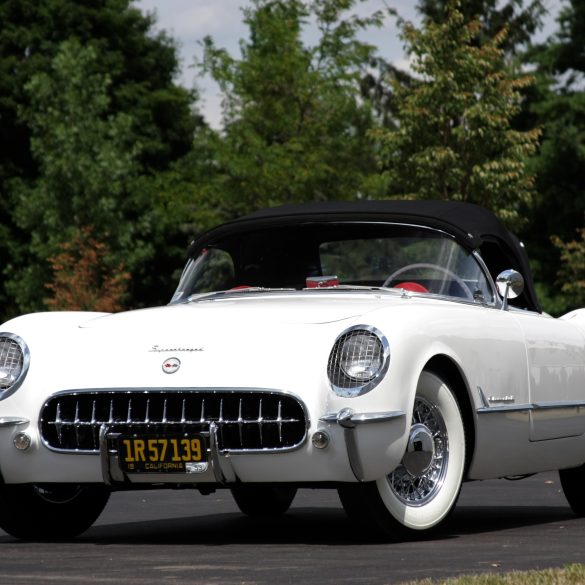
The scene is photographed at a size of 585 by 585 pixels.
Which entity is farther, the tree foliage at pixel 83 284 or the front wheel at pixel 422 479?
the tree foliage at pixel 83 284

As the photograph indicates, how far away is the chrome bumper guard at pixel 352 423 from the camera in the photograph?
7188mm

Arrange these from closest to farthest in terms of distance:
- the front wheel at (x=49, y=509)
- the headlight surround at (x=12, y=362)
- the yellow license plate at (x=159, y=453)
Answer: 1. the yellow license plate at (x=159, y=453)
2. the headlight surround at (x=12, y=362)
3. the front wheel at (x=49, y=509)

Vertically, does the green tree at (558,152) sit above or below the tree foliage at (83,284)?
above

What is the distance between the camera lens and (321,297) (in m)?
8.55

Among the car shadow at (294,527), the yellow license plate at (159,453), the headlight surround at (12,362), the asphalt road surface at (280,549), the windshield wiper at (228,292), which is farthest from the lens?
the windshield wiper at (228,292)

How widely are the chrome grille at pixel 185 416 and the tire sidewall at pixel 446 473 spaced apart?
0.57 m

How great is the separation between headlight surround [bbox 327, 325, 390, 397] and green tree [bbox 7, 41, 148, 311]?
124ft

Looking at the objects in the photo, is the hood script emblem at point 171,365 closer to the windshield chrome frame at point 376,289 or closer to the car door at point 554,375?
the windshield chrome frame at point 376,289

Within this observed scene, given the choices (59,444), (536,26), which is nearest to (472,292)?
(59,444)

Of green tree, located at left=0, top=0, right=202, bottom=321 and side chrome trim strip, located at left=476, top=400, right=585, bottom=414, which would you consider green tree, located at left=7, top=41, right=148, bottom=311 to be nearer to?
green tree, located at left=0, top=0, right=202, bottom=321

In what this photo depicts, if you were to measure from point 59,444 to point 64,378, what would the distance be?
0.30 m

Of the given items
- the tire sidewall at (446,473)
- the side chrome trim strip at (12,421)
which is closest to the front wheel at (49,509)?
the side chrome trim strip at (12,421)

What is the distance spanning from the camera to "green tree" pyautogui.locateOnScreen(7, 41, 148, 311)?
46.4 m

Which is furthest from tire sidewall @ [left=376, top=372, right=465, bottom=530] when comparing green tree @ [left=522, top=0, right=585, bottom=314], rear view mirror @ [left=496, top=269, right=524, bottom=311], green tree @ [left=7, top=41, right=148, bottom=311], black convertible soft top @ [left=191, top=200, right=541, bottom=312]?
green tree @ [left=522, top=0, right=585, bottom=314]
